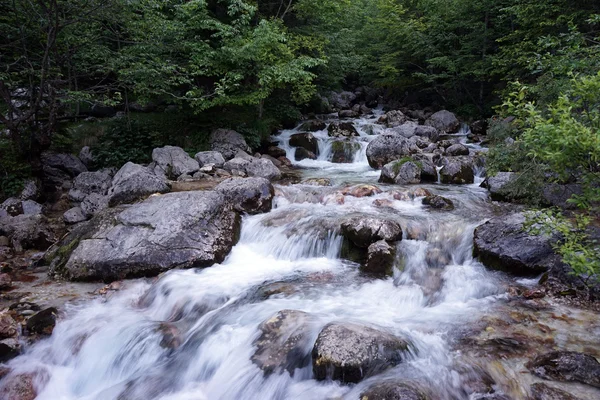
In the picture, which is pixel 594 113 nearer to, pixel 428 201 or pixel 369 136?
pixel 428 201

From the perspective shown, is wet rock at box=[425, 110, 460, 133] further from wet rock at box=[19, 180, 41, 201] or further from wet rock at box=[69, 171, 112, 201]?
wet rock at box=[19, 180, 41, 201]

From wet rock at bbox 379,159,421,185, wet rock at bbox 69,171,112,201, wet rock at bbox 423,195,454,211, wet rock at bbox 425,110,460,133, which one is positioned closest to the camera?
wet rock at bbox 423,195,454,211

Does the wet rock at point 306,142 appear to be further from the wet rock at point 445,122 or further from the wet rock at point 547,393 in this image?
the wet rock at point 547,393

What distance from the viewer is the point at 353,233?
725 cm

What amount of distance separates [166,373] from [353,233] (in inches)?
158

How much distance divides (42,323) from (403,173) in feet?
31.5

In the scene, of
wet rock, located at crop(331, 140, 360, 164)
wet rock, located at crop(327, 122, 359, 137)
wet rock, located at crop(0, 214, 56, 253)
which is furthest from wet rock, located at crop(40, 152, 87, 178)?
wet rock, located at crop(327, 122, 359, 137)

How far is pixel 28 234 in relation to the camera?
8133mm

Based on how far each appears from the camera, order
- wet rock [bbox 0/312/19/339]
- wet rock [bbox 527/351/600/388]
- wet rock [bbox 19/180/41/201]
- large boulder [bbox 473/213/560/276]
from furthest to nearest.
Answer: wet rock [bbox 19/180/41/201]
large boulder [bbox 473/213/560/276]
wet rock [bbox 0/312/19/339]
wet rock [bbox 527/351/600/388]

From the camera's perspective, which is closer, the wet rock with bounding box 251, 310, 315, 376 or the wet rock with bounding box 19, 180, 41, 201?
the wet rock with bounding box 251, 310, 315, 376

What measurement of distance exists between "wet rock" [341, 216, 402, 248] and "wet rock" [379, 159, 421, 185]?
4.43 meters

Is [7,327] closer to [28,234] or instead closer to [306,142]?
[28,234]

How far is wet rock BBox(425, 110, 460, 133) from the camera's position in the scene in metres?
19.2

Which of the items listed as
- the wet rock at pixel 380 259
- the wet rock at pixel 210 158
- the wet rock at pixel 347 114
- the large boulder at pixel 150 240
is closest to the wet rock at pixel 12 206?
the large boulder at pixel 150 240
